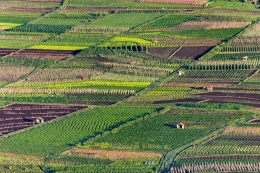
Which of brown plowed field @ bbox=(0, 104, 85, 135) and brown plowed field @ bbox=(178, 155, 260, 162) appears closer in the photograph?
brown plowed field @ bbox=(178, 155, 260, 162)

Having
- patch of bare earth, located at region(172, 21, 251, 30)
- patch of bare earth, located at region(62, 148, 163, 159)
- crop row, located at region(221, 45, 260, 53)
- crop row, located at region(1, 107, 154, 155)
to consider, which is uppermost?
patch of bare earth, located at region(172, 21, 251, 30)

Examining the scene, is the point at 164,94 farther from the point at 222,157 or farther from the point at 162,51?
the point at 222,157

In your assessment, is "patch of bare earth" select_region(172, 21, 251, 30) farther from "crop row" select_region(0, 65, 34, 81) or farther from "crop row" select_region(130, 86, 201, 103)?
"crop row" select_region(0, 65, 34, 81)

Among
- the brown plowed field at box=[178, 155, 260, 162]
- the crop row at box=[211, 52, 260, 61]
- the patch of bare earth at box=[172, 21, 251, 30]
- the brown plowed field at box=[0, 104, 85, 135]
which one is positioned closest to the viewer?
the brown plowed field at box=[178, 155, 260, 162]

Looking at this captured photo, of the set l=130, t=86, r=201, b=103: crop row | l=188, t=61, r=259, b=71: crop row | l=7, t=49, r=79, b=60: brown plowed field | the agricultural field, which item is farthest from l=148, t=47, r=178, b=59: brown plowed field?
l=7, t=49, r=79, b=60: brown plowed field

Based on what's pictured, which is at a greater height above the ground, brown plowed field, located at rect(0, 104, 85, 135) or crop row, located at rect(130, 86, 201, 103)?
crop row, located at rect(130, 86, 201, 103)

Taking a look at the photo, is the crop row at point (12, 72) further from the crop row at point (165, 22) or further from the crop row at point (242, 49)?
the crop row at point (242, 49)

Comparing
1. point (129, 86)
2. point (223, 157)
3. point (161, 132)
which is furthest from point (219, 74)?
point (223, 157)
